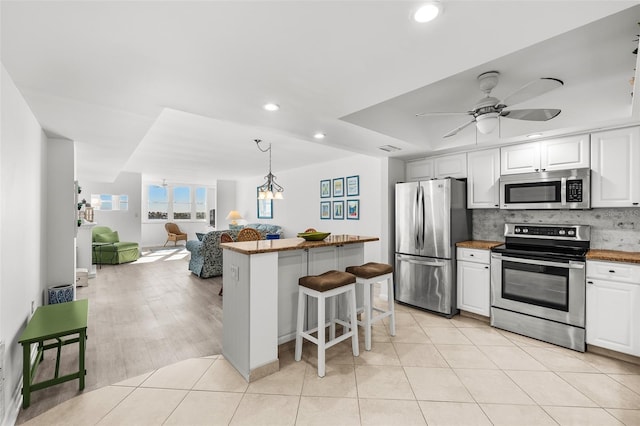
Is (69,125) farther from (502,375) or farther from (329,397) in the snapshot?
(502,375)

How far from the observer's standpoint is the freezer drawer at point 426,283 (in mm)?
3674

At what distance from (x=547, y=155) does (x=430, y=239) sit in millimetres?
1580

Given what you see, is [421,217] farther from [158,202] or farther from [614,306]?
[158,202]

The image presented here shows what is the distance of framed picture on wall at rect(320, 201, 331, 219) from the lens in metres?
6.22

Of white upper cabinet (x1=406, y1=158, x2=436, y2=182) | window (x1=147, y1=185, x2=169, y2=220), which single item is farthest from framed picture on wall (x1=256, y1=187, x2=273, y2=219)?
white upper cabinet (x1=406, y1=158, x2=436, y2=182)

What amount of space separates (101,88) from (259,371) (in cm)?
242

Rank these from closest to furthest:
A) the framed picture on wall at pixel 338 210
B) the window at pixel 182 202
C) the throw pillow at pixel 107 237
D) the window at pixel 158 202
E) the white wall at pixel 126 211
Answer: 1. the framed picture on wall at pixel 338 210
2. the throw pillow at pixel 107 237
3. the white wall at pixel 126 211
4. the window at pixel 158 202
5. the window at pixel 182 202

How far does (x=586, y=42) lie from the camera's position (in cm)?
206

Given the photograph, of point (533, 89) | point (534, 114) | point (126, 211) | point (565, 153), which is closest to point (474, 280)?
point (565, 153)

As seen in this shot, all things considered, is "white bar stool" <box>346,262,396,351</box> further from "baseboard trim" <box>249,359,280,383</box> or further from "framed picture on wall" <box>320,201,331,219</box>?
"framed picture on wall" <box>320,201,331,219</box>

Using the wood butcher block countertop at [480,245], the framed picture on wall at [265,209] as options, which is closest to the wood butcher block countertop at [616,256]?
the wood butcher block countertop at [480,245]

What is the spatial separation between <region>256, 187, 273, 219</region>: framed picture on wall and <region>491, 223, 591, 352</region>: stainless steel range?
605 cm

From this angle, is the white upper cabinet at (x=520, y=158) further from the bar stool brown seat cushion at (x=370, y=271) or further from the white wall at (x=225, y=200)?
the white wall at (x=225, y=200)

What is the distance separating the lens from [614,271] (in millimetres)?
2641
